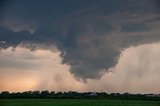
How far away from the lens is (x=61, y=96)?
3046 inches

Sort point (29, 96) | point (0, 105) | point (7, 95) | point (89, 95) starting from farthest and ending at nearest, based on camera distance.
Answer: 1. point (89, 95)
2. point (29, 96)
3. point (7, 95)
4. point (0, 105)

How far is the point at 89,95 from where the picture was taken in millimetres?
80562

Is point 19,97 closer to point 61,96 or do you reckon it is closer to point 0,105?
point 61,96

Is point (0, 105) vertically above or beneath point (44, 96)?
beneath

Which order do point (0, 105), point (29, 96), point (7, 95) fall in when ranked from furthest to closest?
point (29, 96) → point (7, 95) → point (0, 105)

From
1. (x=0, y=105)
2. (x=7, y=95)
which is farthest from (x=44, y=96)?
(x=0, y=105)

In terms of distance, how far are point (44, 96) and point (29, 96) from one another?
281cm

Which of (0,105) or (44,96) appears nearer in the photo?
(0,105)

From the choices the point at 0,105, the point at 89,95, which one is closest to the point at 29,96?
the point at 89,95

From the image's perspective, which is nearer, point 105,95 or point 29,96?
point 29,96

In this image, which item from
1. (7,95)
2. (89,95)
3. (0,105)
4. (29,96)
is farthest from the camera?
(89,95)

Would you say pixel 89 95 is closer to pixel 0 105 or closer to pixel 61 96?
pixel 61 96

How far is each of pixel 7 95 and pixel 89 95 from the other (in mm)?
18461

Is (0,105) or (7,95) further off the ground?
(7,95)
